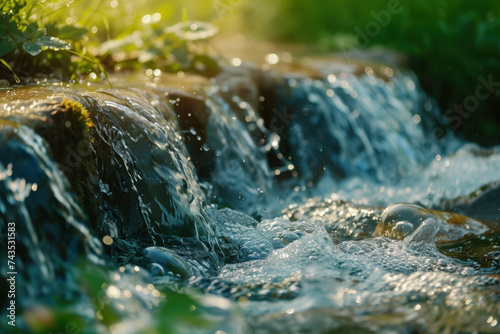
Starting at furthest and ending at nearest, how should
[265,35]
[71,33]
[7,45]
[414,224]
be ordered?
[265,35] < [71,33] < [7,45] < [414,224]

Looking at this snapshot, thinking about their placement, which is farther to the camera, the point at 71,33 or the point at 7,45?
the point at 71,33

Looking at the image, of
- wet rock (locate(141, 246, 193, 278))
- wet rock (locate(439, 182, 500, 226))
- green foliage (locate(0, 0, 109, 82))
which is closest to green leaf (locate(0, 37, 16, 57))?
green foliage (locate(0, 0, 109, 82))

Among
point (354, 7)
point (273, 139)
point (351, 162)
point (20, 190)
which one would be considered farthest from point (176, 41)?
point (354, 7)

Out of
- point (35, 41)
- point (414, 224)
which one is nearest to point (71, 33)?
point (35, 41)

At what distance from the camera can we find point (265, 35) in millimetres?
9664

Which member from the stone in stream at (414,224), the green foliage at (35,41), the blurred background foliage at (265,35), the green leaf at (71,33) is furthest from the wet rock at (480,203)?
the green leaf at (71,33)

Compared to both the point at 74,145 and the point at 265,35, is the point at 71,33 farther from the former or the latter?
the point at 265,35

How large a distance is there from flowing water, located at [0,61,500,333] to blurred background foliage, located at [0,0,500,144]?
16.0 inches

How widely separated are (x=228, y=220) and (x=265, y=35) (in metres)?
6.76

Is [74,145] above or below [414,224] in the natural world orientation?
above

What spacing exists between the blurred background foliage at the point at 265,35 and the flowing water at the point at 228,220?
0.41 meters

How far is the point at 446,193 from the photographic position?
4465 mm

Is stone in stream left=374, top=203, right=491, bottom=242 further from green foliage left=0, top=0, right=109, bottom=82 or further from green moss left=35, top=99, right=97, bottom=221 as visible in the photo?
green foliage left=0, top=0, right=109, bottom=82

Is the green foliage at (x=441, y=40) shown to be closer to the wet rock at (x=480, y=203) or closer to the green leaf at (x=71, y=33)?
the wet rock at (x=480, y=203)
